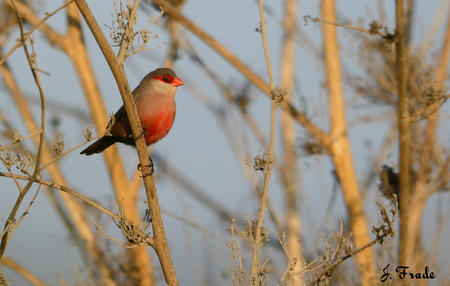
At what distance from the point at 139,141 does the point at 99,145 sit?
4.58ft

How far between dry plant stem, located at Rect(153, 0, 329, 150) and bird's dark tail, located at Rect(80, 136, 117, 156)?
4.66ft

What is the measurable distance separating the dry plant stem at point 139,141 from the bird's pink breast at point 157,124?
0.89 meters

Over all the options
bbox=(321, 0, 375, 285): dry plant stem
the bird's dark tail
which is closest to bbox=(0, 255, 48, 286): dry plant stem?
the bird's dark tail

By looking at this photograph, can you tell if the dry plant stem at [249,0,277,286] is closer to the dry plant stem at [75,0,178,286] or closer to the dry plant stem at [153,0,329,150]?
the dry plant stem at [75,0,178,286]

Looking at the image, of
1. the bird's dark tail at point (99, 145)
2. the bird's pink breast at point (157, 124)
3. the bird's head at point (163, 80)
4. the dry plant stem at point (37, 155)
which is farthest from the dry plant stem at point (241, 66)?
the dry plant stem at point (37, 155)

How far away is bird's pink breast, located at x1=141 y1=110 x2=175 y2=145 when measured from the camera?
10.9 feet

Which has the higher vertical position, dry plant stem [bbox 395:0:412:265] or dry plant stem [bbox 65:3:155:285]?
dry plant stem [bbox 65:3:155:285]

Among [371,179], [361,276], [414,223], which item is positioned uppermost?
[371,179]

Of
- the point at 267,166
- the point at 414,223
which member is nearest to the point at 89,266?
the point at 267,166

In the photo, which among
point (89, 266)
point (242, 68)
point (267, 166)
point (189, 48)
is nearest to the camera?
point (267, 166)

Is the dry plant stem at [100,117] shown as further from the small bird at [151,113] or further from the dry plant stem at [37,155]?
the dry plant stem at [37,155]

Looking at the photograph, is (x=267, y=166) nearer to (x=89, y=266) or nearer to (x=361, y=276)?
(x=361, y=276)

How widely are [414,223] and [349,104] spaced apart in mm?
1291

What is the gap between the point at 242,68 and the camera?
4637mm
